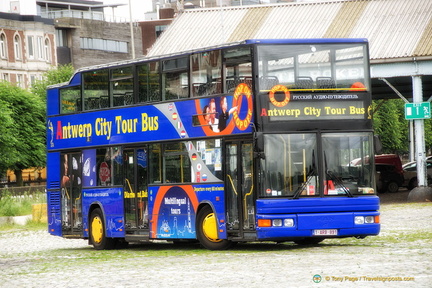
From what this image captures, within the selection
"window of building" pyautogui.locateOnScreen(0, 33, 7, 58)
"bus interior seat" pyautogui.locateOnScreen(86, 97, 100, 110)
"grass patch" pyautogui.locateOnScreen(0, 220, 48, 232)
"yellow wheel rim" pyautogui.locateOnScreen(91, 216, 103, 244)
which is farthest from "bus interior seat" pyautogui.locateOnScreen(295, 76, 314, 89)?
"window of building" pyautogui.locateOnScreen(0, 33, 7, 58)

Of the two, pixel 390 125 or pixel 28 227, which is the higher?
pixel 390 125

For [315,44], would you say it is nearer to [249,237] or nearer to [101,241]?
[249,237]

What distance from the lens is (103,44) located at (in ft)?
387

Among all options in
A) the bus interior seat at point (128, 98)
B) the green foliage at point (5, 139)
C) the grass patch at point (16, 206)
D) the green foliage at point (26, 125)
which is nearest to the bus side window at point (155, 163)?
the bus interior seat at point (128, 98)

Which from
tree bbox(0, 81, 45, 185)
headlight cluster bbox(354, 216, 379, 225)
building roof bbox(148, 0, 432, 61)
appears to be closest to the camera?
headlight cluster bbox(354, 216, 379, 225)

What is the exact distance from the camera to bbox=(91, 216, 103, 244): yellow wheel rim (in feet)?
80.4

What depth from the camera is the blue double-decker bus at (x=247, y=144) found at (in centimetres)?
1956

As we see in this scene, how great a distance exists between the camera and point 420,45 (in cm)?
3909

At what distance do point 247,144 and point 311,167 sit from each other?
1303 mm

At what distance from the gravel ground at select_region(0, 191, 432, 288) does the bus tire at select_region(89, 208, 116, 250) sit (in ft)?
1.07

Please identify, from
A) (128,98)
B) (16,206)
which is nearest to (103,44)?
(16,206)

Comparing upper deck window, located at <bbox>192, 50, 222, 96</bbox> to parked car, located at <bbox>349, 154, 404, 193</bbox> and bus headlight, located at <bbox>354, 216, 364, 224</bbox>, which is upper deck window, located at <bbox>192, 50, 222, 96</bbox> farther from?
parked car, located at <bbox>349, 154, 404, 193</bbox>

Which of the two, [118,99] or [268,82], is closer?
[268,82]

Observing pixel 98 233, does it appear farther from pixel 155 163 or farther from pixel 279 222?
pixel 279 222
